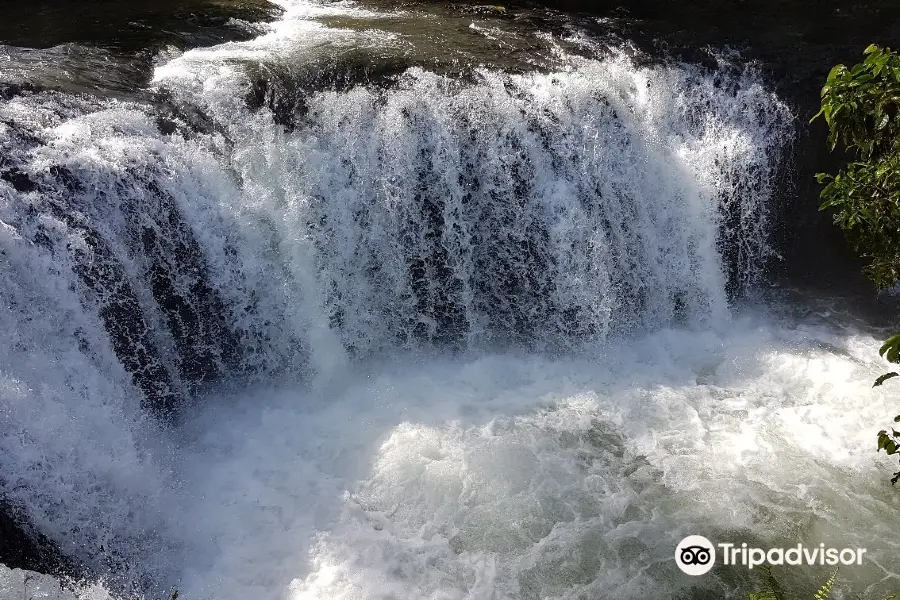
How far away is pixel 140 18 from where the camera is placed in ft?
30.0

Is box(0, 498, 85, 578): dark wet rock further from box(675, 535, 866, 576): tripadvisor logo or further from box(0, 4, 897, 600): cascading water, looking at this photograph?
box(675, 535, 866, 576): tripadvisor logo

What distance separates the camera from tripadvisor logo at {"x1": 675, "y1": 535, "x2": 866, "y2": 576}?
553cm

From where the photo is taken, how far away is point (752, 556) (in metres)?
5.59

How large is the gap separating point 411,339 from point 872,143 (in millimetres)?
5294

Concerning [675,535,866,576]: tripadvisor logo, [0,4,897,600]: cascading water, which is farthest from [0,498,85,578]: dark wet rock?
[675,535,866,576]: tripadvisor logo

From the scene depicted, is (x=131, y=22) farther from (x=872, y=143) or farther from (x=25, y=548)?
(x=872, y=143)

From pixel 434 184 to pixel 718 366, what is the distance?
353cm

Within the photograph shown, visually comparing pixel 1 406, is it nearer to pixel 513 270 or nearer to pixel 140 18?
pixel 513 270

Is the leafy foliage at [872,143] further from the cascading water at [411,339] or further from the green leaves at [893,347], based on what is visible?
the cascading water at [411,339]

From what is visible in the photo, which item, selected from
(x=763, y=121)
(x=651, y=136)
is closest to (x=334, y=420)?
(x=651, y=136)

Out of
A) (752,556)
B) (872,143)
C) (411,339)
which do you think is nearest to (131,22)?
(411,339)

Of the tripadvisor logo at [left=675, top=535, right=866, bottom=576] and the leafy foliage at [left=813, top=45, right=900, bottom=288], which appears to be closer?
the leafy foliage at [left=813, top=45, right=900, bottom=288]

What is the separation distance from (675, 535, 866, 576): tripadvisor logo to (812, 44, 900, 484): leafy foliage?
3.13 m

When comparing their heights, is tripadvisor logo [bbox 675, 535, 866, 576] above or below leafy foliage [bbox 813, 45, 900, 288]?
below
